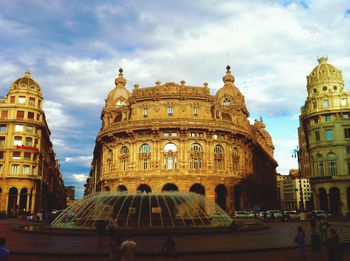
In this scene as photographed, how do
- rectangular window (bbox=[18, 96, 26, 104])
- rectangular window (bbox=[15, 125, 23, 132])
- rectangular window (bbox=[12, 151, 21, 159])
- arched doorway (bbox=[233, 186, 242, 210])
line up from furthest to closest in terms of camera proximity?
rectangular window (bbox=[18, 96, 26, 104])
rectangular window (bbox=[15, 125, 23, 132])
rectangular window (bbox=[12, 151, 21, 159])
arched doorway (bbox=[233, 186, 242, 210])

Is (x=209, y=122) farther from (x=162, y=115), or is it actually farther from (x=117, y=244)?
(x=117, y=244)

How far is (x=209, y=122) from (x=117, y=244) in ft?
149

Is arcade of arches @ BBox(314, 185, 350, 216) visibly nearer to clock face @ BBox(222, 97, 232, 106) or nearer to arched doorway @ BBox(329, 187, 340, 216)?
arched doorway @ BBox(329, 187, 340, 216)

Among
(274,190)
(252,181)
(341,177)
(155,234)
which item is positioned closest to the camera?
(155,234)

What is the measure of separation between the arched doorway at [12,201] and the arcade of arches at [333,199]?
4850 cm

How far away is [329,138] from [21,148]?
162 ft

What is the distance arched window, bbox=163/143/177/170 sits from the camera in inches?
2144

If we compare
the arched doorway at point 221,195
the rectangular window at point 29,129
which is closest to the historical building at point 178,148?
the arched doorway at point 221,195

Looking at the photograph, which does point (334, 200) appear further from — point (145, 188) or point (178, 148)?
point (145, 188)

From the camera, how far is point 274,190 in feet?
324

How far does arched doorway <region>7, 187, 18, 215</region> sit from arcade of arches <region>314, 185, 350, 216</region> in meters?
48.5

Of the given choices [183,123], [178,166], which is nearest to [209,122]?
[183,123]

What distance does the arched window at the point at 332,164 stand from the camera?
182ft

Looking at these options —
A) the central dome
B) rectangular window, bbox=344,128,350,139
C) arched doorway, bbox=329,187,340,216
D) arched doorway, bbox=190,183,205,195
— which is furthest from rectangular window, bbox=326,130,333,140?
the central dome
